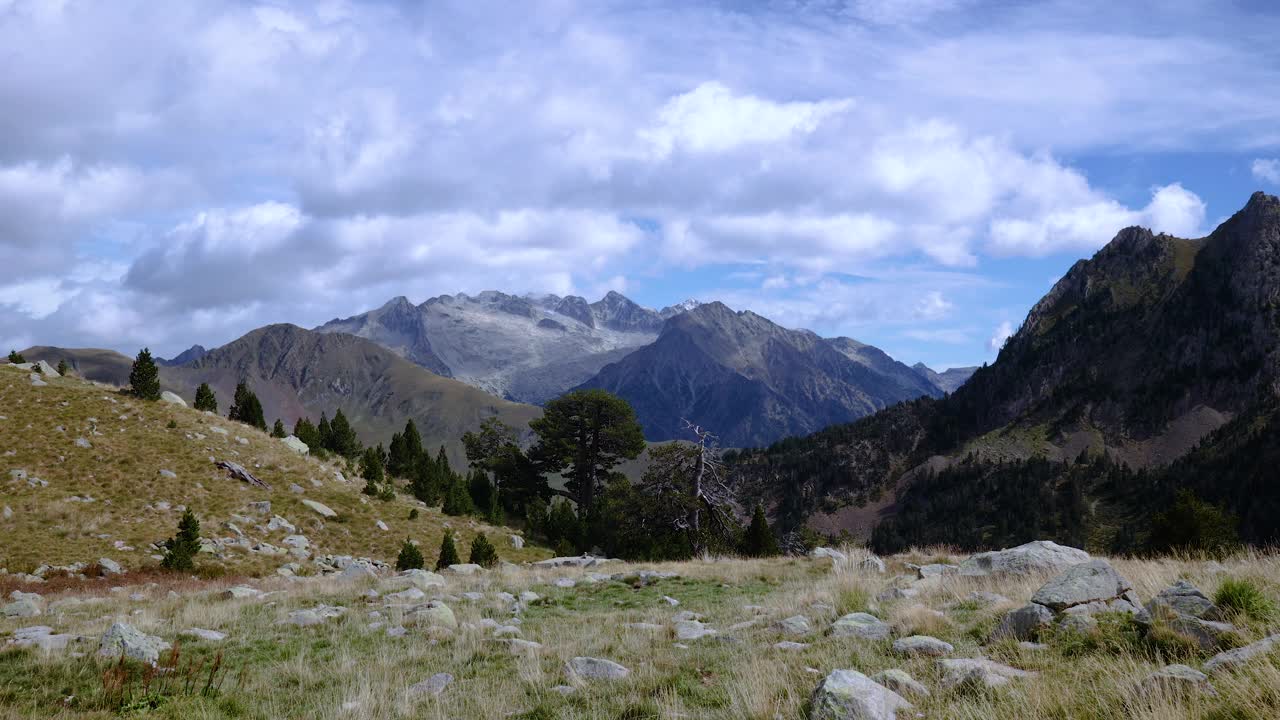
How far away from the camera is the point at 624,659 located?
10719mm

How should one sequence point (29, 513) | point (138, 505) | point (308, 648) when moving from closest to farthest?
point (308, 648)
point (29, 513)
point (138, 505)

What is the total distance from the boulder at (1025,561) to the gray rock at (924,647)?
21.3 feet

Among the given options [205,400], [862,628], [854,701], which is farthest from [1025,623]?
[205,400]

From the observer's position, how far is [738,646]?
36.4ft

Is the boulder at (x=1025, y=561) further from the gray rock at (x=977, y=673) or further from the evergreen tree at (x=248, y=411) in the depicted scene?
the evergreen tree at (x=248, y=411)

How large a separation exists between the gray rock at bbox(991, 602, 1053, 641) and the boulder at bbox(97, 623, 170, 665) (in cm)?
1244

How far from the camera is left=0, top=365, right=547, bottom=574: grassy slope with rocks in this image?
30.3 meters

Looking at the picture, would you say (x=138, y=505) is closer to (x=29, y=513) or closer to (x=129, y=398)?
(x=29, y=513)

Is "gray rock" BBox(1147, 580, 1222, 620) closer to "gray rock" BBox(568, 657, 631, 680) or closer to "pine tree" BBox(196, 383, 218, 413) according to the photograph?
"gray rock" BBox(568, 657, 631, 680)

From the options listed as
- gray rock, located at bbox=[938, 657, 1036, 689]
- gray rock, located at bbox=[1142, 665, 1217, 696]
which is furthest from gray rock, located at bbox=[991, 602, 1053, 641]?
gray rock, located at bbox=[1142, 665, 1217, 696]

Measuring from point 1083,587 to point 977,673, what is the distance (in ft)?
13.0

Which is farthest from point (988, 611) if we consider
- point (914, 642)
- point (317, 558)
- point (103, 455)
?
point (103, 455)

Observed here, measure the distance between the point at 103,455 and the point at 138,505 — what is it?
5.18 m

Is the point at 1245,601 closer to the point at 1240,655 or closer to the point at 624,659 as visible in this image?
the point at 1240,655
